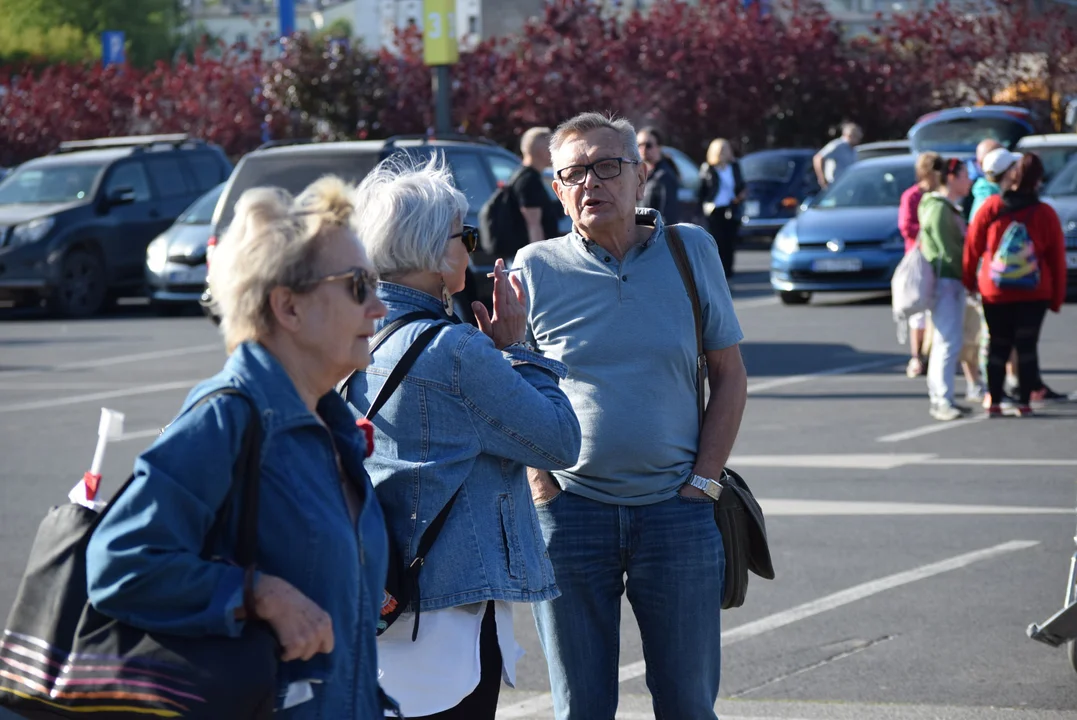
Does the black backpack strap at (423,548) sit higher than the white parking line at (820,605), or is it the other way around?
the black backpack strap at (423,548)

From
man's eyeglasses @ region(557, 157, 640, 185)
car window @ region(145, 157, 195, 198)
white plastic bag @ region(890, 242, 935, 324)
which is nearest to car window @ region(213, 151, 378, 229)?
white plastic bag @ region(890, 242, 935, 324)

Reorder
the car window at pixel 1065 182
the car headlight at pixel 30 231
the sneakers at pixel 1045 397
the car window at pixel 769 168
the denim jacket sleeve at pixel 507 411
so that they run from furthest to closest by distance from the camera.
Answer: the car window at pixel 769 168 < the car headlight at pixel 30 231 < the car window at pixel 1065 182 < the sneakers at pixel 1045 397 < the denim jacket sleeve at pixel 507 411

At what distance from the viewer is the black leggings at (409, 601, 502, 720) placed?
3.65 metres

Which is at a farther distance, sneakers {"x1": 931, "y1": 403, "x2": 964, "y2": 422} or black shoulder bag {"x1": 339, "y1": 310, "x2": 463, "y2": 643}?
sneakers {"x1": 931, "y1": 403, "x2": 964, "y2": 422}

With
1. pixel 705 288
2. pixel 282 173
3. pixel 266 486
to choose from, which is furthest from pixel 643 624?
pixel 282 173

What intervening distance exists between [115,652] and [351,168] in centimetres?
1252

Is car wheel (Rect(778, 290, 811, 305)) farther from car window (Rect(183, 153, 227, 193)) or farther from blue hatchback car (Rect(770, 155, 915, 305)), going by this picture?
car window (Rect(183, 153, 227, 193))

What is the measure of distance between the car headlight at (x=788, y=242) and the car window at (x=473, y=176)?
14.2 ft

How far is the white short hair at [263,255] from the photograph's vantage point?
2.67 m

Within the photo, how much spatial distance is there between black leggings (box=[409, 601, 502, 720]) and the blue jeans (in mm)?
472

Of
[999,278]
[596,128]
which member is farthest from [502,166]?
[596,128]

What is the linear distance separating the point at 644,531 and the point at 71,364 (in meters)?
12.3

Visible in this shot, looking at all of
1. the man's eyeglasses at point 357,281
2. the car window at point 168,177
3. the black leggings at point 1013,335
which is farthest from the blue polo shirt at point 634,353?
the car window at point 168,177

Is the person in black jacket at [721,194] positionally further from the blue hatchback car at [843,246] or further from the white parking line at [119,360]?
the white parking line at [119,360]
